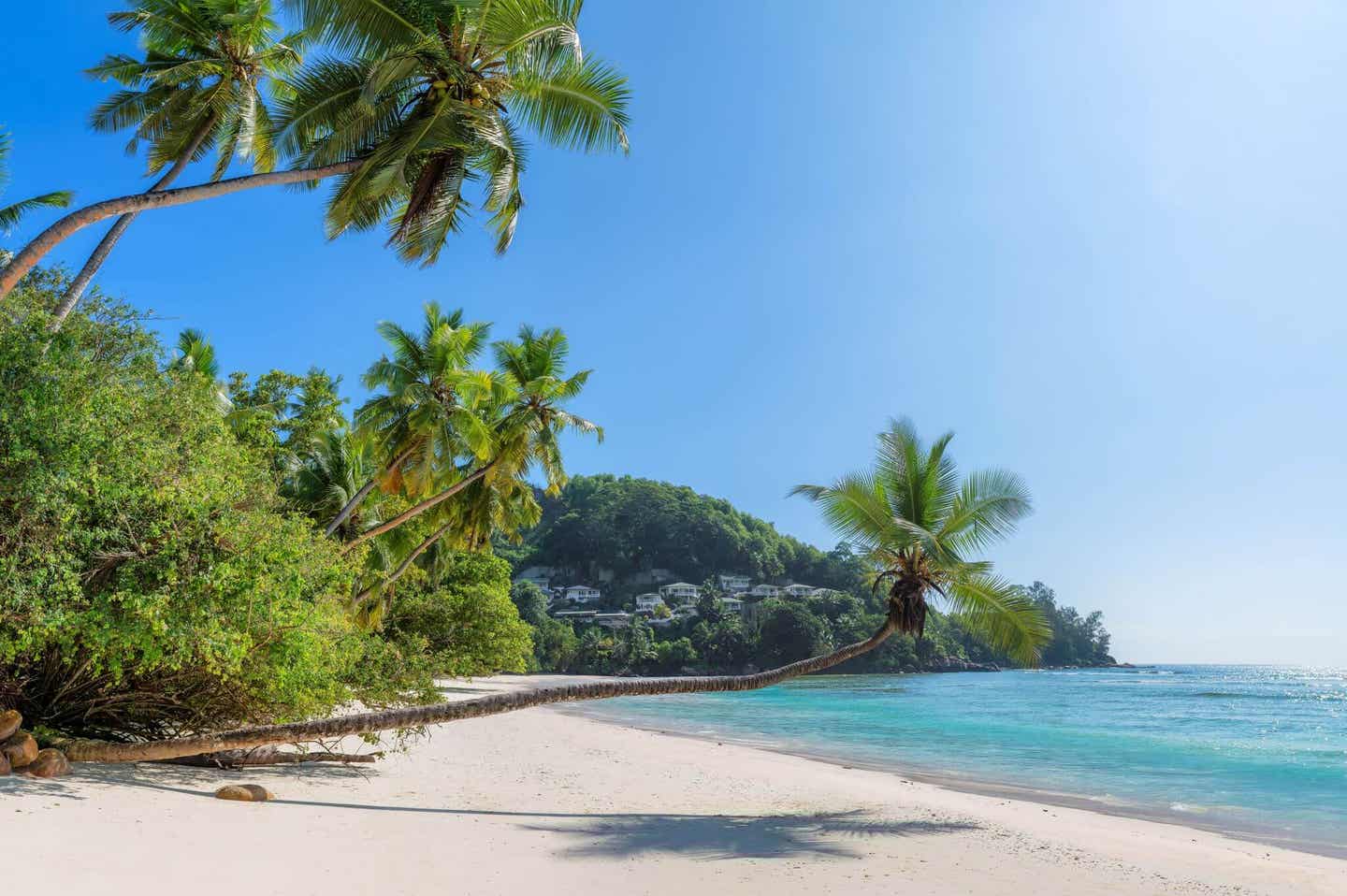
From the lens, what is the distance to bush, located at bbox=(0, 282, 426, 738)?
731 cm

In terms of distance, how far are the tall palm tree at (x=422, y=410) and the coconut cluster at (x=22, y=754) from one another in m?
8.65

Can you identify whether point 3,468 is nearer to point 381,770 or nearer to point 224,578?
point 224,578

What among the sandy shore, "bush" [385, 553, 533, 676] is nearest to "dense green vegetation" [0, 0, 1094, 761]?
the sandy shore

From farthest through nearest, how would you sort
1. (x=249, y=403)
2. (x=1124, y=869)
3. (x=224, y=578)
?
(x=249, y=403), (x=1124, y=869), (x=224, y=578)

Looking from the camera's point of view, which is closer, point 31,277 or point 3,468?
point 3,468

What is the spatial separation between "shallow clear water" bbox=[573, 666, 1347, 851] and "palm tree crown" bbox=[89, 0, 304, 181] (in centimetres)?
1859

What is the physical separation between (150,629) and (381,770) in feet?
19.1

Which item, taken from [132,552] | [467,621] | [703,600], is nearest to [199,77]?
[132,552]

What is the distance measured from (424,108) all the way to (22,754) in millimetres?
8316

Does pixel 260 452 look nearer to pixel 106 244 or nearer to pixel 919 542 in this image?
pixel 106 244

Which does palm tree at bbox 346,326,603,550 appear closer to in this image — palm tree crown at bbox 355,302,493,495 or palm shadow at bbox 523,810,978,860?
palm tree crown at bbox 355,302,493,495

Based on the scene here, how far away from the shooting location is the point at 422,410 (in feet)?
56.8

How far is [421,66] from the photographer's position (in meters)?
9.44

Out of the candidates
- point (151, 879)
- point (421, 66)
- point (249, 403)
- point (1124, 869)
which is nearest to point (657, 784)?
point (1124, 869)
